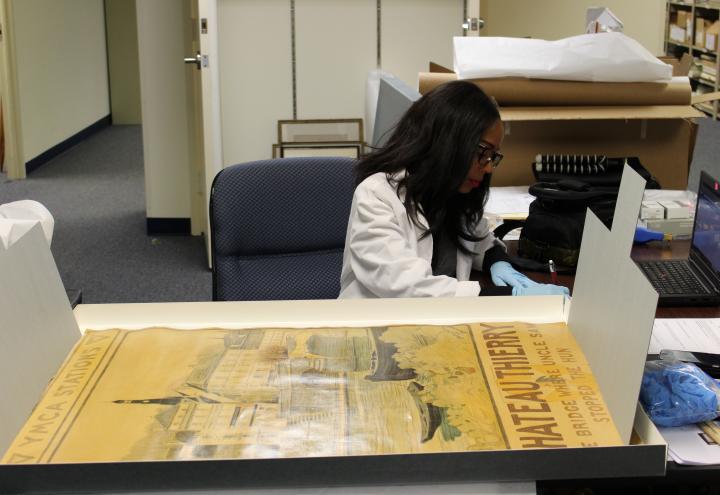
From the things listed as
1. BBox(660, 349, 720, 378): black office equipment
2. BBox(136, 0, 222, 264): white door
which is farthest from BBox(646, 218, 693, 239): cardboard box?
BBox(136, 0, 222, 264): white door

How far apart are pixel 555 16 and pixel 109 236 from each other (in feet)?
9.85

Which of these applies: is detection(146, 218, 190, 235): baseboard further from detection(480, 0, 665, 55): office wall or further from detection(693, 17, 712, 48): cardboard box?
detection(693, 17, 712, 48): cardboard box

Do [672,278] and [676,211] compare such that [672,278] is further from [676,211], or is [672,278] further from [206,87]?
[206,87]

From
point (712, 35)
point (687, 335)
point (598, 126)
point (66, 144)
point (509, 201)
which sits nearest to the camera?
point (687, 335)

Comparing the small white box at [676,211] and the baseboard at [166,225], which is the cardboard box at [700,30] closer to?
the baseboard at [166,225]

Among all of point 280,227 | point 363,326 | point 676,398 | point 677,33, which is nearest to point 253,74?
point 280,227

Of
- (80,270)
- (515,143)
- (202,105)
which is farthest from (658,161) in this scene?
(80,270)

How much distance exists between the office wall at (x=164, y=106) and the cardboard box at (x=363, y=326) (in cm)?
350

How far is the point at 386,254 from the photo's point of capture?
1.78 metres

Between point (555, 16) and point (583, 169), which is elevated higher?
point (555, 16)

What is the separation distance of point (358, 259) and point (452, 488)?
1.01 metres

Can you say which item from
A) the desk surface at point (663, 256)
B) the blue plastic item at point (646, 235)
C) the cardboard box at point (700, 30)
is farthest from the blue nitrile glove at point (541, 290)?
the cardboard box at point (700, 30)

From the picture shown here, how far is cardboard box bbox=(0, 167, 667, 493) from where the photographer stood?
2.60ft

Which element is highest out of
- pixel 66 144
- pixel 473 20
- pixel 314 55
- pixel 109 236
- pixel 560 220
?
pixel 473 20
